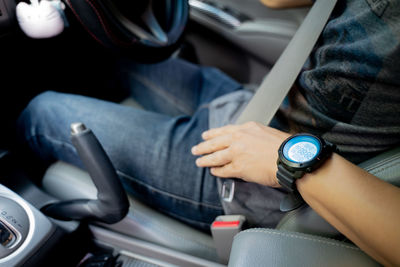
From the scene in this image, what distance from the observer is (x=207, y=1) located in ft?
4.25

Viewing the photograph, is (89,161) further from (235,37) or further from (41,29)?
(235,37)

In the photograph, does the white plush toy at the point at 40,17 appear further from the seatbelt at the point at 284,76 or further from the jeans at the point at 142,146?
the seatbelt at the point at 284,76

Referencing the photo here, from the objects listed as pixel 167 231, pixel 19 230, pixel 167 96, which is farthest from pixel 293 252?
pixel 167 96

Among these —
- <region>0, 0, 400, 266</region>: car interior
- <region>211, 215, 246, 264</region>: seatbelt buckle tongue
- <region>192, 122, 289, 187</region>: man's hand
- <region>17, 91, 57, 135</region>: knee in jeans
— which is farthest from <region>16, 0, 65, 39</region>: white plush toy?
<region>211, 215, 246, 264</region>: seatbelt buckle tongue

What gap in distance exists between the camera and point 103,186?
2.16ft

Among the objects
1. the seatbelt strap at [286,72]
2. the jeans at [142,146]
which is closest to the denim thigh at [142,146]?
the jeans at [142,146]

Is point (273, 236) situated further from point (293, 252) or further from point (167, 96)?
point (167, 96)

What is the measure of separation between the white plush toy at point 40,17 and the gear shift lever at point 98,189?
0.82 feet

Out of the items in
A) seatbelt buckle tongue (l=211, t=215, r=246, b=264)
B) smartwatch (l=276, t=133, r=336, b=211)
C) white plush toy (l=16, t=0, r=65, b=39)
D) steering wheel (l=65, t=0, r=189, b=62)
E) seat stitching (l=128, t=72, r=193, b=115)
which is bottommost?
seatbelt buckle tongue (l=211, t=215, r=246, b=264)

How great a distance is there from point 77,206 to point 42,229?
0.31ft

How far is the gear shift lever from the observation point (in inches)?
25.3

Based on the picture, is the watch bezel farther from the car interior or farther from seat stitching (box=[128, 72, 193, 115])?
seat stitching (box=[128, 72, 193, 115])

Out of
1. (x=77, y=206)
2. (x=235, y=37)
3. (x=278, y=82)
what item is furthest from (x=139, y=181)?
(x=235, y=37)

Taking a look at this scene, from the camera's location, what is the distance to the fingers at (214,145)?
0.65 m
